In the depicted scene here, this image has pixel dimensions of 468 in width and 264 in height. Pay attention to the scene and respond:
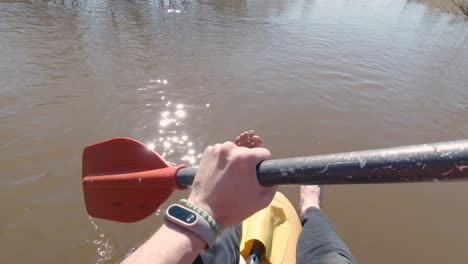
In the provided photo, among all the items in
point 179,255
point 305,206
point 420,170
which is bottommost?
point 305,206

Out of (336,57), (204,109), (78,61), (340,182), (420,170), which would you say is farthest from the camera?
(336,57)

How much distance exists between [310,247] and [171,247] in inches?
58.0

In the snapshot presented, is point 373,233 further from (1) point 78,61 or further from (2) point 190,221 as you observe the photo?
(1) point 78,61

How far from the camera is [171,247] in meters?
1.01

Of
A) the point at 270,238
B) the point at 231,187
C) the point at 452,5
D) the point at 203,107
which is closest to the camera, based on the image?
the point at 231,187

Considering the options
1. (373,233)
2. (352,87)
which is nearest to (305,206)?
(373,233)

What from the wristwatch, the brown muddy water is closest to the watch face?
the wristwatch

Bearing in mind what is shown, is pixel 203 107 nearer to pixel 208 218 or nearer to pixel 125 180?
pixel 125 180

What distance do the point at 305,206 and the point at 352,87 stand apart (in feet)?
12.6

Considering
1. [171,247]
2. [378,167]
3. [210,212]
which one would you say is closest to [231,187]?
[210,212]

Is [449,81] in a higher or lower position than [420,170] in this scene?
lower

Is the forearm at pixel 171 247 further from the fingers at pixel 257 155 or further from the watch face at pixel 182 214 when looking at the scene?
the fingers at pixel 257 155

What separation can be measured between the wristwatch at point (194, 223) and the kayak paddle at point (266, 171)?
0.21 metres

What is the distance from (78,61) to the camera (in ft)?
19.7
